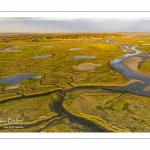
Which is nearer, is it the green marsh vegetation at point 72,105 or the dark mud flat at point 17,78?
the green marsh vegetation at point 72,105

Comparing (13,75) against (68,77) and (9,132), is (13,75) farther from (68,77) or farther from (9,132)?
(9,132)

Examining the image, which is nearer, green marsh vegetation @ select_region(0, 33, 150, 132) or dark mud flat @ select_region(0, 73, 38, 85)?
green marsh vegetation @ select_region(0, 33, 150, 132)

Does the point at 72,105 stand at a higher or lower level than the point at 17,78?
lower

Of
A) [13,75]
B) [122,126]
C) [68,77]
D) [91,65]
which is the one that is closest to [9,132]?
[122,126]

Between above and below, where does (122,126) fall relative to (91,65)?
below

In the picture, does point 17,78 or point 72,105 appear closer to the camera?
point 72,105

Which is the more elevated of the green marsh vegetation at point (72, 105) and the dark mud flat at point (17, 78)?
the dark mud flat at point (17, 78)

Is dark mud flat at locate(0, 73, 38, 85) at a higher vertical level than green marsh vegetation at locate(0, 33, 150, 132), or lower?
higher

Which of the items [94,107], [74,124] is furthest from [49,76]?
[74,124]
